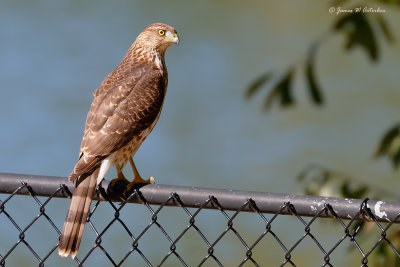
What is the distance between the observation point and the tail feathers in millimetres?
2551

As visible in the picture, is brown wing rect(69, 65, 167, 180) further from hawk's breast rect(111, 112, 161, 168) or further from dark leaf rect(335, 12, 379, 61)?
dark leaf rect(335, 12, 379, 61)

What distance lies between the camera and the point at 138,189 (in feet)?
7.85

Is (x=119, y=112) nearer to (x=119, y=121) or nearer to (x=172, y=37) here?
(x=119, y=121)

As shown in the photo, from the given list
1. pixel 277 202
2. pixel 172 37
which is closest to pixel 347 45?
pixel 172 37

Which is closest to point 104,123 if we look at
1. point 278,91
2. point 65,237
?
point 65,237

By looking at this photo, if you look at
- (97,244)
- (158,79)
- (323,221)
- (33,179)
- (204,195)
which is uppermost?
(158,79)

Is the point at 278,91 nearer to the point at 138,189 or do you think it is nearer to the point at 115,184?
the point at 115,184

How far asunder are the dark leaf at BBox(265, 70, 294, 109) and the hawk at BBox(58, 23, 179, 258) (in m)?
Answer: 0.55

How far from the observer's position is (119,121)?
328 cm

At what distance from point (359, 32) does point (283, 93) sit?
477 millimetres

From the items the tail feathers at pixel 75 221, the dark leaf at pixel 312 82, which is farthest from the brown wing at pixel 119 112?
the dark leaf at pixel 312 82

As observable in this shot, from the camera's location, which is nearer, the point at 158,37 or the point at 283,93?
the point at 283,93

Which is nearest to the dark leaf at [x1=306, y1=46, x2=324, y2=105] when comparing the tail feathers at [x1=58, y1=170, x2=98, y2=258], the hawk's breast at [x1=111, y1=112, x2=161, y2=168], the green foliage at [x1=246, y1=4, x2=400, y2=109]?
the green foliage at [x1=246, y1=4, x2=400, y2=109]

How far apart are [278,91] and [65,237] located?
5.46ft
